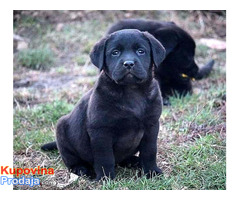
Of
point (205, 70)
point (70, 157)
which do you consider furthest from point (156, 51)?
point (205, 70)

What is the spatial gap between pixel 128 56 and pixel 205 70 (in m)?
4.06

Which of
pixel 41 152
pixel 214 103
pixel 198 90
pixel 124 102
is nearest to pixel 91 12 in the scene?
pixel 198 90

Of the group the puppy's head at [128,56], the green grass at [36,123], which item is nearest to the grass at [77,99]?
the green grass at [36,123]

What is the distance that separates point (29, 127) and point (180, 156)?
225cm

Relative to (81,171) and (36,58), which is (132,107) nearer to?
(81,171)

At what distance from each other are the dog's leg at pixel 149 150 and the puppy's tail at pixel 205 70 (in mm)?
3581

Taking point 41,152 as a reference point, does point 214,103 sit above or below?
above

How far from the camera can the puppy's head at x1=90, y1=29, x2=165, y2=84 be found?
13.8 ft

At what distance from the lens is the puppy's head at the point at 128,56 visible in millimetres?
4195

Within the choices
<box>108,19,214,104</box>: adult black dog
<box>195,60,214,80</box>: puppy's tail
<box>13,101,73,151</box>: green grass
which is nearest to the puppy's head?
<box>13,101,73,151</box>: green grass

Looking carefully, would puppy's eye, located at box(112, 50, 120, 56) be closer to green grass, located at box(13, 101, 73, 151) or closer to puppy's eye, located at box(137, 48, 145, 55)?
puppy's eye, located at box(137, 48, 145, 55)

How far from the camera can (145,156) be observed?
14.9ft

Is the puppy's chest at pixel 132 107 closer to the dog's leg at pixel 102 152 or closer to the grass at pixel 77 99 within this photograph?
the dog's leg at pixel 102 152
